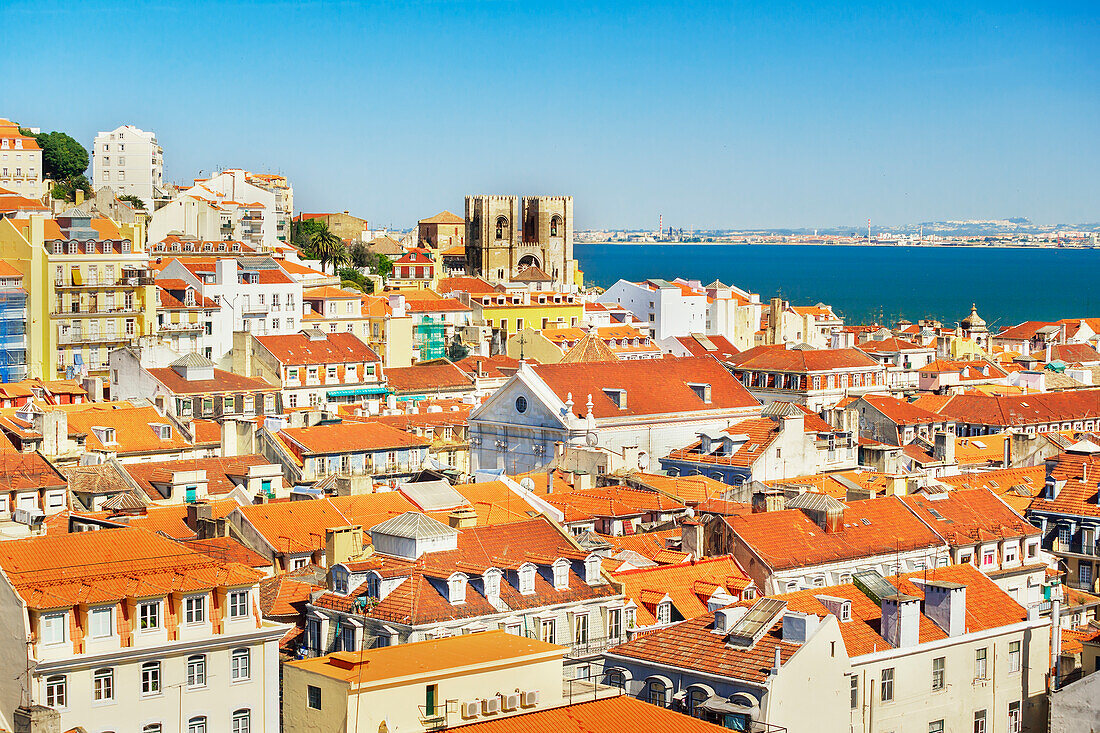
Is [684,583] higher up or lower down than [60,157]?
lower down

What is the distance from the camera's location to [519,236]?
513ft

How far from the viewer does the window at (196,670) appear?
29.0m

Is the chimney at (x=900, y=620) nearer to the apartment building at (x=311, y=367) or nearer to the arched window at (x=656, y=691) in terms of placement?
the arched window at (x=656, y=691)

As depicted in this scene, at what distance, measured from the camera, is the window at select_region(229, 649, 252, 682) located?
2958 cm

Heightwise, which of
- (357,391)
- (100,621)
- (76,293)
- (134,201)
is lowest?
(357,391)

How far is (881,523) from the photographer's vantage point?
4203 centimetres

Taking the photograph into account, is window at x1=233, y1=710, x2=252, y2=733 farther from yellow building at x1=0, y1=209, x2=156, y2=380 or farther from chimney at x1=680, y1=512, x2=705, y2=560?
yellow building at x1=0, y1=209, x2=156, y2=380

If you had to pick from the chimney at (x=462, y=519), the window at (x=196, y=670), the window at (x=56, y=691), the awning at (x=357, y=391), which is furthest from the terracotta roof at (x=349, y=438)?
the window at (x=56, y=691)

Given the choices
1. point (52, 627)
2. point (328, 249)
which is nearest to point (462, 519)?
point (52, 627)

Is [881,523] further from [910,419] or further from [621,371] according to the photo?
[910,419]

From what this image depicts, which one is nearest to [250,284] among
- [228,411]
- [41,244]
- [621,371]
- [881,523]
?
[41,244]

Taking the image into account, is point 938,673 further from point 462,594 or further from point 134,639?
point 134,639

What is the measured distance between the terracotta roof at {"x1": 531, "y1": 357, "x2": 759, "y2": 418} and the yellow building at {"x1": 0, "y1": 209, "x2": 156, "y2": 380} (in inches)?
1061

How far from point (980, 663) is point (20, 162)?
96.8 m
